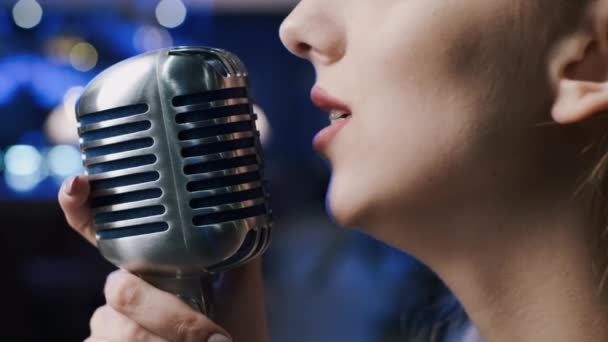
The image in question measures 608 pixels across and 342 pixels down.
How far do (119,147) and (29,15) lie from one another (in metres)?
2.05

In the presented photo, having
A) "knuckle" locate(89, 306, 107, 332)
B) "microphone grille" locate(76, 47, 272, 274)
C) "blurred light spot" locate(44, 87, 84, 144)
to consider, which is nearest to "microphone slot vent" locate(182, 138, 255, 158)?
"microphone grille" locate(76, 47, 272, 274)

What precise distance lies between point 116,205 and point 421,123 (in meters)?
0.31

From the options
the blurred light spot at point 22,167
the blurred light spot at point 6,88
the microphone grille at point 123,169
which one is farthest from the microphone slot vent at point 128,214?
the blurred light spot at point 6,88

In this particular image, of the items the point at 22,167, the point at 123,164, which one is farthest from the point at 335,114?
the point at 22,167

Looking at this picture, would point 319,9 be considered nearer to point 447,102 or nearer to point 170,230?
point 447,102

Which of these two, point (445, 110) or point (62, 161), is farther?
point (62, 161)

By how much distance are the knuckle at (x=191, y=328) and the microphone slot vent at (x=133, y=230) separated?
0.35ft

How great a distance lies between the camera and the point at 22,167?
8.71ft

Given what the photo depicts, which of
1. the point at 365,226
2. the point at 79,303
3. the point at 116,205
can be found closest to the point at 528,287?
the point at 365,226

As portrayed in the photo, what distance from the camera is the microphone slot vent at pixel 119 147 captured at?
832 mm

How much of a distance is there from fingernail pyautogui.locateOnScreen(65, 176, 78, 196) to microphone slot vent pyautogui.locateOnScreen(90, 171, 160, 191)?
2cm

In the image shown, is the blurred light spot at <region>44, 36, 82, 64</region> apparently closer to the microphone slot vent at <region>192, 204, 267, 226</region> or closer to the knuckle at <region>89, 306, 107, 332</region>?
the knuckle at <region>89, 306, 107, 332</region>

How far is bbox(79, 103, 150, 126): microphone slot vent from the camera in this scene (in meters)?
0.83

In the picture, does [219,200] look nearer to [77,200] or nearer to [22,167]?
[77,200]
